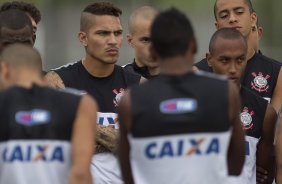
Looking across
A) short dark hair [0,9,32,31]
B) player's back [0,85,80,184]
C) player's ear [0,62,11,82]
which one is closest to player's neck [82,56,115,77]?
short dark hair [0,9,32,31]

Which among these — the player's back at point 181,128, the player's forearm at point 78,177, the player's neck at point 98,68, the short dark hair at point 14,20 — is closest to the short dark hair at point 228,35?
the player's neck at point 98,68

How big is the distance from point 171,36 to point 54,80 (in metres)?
2.46

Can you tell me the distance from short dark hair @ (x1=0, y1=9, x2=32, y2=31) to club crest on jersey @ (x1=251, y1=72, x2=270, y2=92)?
6.53 ft

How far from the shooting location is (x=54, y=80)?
7.97 meters

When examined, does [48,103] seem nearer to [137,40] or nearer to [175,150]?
[175,150]

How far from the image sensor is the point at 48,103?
18.8 ft

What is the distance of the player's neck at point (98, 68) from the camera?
814cm

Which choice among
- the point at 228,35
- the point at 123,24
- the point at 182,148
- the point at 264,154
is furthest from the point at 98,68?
the point at 123,24

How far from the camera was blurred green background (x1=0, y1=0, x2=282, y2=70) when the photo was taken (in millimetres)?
12555

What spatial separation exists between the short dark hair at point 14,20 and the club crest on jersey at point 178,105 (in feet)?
6.98

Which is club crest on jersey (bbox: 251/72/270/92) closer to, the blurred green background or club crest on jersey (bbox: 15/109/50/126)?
club crest on jersey (bbox: 15/109/50/126)

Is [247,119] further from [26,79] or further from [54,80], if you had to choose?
[26,79]

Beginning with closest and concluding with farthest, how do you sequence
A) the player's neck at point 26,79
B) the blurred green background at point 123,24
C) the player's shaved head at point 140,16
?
the player's neck at point 26,79 → the player's shaved head at point 140,16 → the blurred green background at point 123,24

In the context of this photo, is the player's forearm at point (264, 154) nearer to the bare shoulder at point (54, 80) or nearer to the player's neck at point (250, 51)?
the player's neck at point (250, 51)
